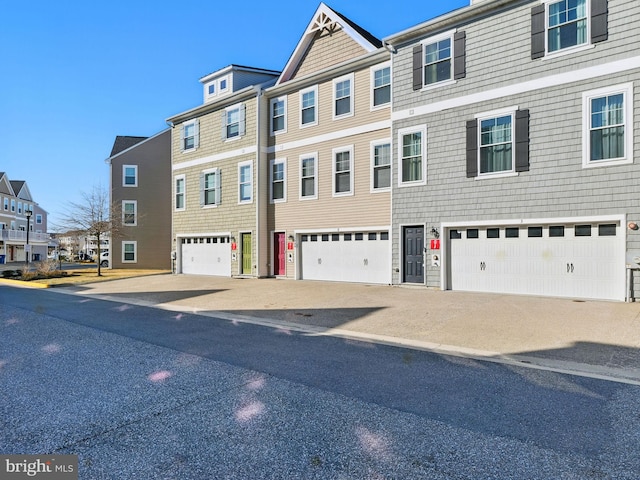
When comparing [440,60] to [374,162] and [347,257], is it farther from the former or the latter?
[347,257]

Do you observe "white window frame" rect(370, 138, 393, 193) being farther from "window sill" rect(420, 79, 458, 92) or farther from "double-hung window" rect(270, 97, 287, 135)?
"double-hung window" rect(270, 97, 287, 135)

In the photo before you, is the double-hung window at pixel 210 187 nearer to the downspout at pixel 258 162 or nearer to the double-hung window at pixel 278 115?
the downspout at pixel 258 162

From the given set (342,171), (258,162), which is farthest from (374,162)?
(258,162)

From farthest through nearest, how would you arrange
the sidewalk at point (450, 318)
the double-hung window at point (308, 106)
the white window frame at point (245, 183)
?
the white window frame at point (245, 183), the double-hung window at point (308, 106), the sidewalk at point (450, 318)

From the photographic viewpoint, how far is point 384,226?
14.6 meters

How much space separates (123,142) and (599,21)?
29894 millimetres

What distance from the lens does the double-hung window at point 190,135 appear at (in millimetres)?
21469

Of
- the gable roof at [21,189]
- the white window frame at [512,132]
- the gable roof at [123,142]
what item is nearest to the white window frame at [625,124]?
the white window frame at [512,132]

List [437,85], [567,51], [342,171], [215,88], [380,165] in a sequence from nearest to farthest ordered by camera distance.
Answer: [567,51]
[437,85]
[380,165]
[342,171]
[215,88]

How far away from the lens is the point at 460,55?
41.9 feet

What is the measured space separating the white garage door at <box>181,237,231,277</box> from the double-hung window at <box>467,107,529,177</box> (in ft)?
39.4

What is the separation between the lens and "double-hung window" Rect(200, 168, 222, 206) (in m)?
20.1

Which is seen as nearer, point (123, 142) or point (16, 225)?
point (123, 142)

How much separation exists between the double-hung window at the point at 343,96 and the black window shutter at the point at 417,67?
2.83 m
